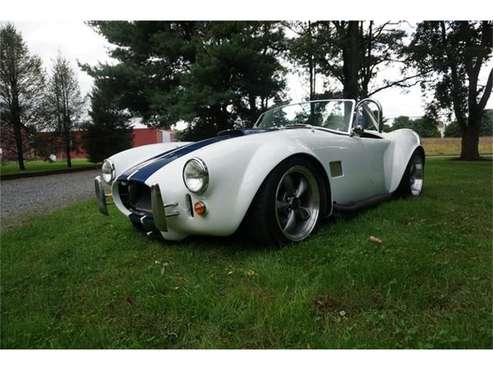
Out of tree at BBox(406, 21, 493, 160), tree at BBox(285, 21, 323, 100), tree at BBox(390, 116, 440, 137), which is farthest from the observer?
tree at BBox(390, 116, 440, 137)

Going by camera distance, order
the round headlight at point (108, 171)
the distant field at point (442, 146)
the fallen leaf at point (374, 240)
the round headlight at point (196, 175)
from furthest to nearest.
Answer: the distant field at point (442, 146) → the round headlight at point (108, 171) → the fallen leaf at point (374, 240) → the round headlight at point (196, 175)

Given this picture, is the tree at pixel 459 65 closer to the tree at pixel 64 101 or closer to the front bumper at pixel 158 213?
the front bumper at pixel 158 213

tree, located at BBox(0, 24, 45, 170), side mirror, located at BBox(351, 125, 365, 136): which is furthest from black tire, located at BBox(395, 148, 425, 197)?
tree, located at BBox(0, 24, 45, 170)

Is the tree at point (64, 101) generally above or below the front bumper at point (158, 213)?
above

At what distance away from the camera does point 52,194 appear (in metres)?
5.83

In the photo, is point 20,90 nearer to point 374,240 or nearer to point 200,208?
point 200,208

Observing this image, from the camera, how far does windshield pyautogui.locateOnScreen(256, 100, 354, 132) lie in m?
3.33

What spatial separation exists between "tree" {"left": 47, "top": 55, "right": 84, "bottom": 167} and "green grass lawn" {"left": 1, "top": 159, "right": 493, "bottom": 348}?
9.79 metres

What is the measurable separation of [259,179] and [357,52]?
9.15 meters

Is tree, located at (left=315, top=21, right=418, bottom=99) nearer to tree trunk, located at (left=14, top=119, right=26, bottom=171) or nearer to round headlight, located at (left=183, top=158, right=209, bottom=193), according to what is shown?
round headlight, located at (left=183, top=158, right=209, bottom=193)

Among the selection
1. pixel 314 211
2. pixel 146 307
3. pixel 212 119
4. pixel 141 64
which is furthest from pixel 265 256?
pixel 141 64

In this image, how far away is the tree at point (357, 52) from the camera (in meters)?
9.56

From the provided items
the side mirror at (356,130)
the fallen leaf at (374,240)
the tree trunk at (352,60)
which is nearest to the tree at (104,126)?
the tree trunk at (352,60)

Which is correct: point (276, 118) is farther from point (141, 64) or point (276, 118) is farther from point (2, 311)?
point (141, 64)
